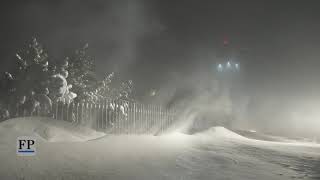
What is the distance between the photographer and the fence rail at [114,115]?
15.6 m

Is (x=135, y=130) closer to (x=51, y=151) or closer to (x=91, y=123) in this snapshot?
(x=91, y=123)

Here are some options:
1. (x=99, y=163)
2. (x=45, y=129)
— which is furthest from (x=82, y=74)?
(x=99, y=163)

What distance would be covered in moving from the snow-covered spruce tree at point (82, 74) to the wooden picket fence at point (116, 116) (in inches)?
182

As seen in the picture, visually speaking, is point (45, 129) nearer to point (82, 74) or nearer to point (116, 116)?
point (116, 116)

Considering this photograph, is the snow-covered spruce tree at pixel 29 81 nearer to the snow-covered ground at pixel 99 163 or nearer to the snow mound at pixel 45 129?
the snow mound at pixel 45 129

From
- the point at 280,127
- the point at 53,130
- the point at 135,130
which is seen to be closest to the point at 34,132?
the point at 53,130

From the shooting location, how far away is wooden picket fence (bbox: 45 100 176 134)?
51.7 feet

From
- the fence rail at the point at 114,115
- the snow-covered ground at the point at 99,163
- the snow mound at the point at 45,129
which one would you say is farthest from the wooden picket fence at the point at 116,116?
the snow-covered ground at the point at 99,163

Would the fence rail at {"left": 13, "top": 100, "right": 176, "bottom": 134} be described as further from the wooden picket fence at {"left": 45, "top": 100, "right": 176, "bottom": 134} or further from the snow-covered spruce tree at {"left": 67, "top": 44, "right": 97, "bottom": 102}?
the snow-covered spruce tree at {"left": 67, "top": 44, "right": 97, "bottom": 102}

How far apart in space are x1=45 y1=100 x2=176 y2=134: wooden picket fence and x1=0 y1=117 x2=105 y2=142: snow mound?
153 centimetres

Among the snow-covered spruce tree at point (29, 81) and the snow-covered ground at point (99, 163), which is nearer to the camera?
the snow-covered ground at point (99, 163)

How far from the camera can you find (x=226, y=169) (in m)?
8.74

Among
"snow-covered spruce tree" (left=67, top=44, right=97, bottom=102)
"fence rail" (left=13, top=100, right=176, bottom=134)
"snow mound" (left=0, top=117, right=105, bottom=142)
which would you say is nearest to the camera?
"snow mound" (left=0, top=117, right=105, bottom=142)

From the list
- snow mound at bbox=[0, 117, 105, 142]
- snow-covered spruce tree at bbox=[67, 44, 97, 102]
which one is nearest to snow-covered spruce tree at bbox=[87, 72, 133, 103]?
snow-covered spruce tree at bbox=[67, 44, 97, 102]
